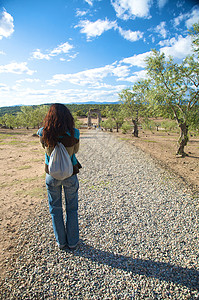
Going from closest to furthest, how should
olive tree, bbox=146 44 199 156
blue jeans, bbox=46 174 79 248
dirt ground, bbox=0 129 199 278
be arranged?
blue jeans, bbox=46 174 79 248 → dirt ground, bbox=0 129 199 278 → olive tree, bbox=146 44 199 156

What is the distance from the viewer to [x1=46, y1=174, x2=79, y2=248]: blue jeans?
141 inches

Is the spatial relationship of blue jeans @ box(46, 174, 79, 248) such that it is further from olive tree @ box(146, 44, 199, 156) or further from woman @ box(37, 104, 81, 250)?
olive tree @ box(146, 44, 199, 156)

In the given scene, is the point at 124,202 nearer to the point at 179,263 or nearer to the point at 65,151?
the point at 179,263

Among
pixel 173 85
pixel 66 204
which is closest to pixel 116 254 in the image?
pixel 66 204

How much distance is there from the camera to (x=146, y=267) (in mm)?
3514

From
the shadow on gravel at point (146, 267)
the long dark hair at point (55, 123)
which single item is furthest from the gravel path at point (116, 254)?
the long dark hair at point (55, 123)

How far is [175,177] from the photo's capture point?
357 inches

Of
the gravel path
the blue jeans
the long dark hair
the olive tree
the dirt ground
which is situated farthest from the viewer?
the olive tree

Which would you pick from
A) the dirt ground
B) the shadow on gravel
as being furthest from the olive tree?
the shadow on gravel

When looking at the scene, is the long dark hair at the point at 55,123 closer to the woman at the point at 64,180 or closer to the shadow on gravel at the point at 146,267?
the woman at the point at 64,180

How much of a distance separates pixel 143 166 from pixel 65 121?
886 centimetres

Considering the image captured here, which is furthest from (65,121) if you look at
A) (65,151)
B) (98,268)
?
(98,268)

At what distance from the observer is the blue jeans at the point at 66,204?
3.59 meters

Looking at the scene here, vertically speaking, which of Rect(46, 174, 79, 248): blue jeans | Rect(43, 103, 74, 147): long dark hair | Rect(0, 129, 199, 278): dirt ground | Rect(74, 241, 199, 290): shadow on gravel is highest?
Rect(43, 103, 74, 147): long dark hair
